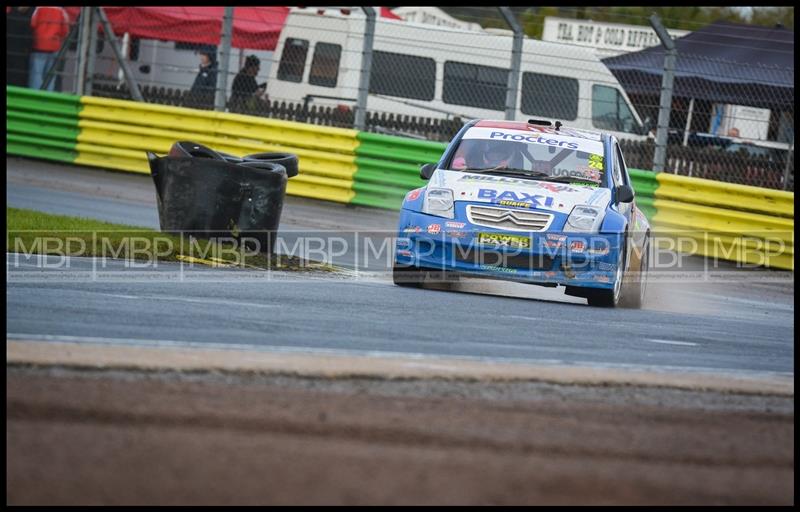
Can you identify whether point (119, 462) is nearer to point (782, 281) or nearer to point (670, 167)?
point (782, 281)

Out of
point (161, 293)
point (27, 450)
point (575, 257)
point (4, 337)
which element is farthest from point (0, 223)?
point (27, 450)

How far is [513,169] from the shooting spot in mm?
11031

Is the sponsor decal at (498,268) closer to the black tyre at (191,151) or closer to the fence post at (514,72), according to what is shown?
the black tyre at (191,151)

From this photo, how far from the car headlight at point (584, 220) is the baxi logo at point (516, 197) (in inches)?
8.3

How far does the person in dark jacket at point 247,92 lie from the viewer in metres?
19.1

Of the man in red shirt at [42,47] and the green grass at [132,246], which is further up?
the man in red shirt at [42,47]

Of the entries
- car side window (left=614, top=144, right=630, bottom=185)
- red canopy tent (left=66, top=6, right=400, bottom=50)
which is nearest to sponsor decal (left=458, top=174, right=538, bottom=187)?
car side window (left=614, top=144, right=630, bottom=185)

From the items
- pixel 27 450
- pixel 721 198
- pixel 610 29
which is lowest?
pixel 27 450

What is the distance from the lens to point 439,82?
2153 centimetres

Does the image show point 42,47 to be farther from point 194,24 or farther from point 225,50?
point 225,50

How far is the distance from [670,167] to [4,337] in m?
12.7

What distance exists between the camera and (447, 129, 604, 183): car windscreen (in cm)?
1105

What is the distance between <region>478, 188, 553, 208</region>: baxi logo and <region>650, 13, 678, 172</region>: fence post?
6.37 m

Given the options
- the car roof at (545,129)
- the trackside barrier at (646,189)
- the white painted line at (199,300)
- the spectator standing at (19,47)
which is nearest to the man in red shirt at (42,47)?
the spectator standing at (19,47)
